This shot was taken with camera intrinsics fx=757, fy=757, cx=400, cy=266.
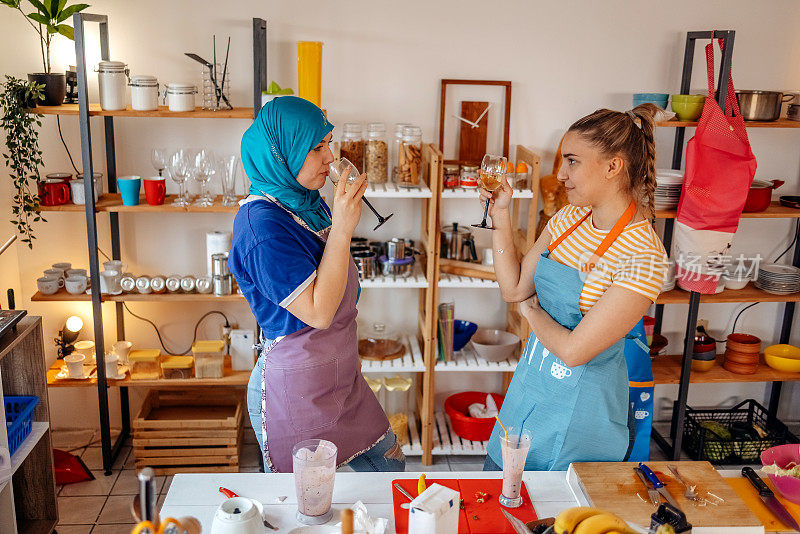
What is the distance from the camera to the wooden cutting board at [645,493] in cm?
166

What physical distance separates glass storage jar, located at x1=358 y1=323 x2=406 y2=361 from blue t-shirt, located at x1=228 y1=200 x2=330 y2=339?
1541 millimetres

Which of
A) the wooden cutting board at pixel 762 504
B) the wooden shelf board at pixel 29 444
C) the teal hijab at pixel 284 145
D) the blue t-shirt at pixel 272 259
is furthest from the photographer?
the wooden shelf board at pixel 29 444

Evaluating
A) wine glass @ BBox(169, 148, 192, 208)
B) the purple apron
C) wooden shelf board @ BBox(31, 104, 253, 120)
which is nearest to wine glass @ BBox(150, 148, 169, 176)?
wine glass @ BBox(169, 148, 192, 208)

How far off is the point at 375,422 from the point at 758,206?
2.15 meters

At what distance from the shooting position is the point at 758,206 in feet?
11.1

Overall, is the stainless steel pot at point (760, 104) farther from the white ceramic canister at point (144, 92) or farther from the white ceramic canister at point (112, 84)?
the white ceramic canister at point (112, 84)

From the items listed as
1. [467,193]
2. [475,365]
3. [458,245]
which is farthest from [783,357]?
[467,193]

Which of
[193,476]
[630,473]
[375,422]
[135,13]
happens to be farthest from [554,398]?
[135,13]

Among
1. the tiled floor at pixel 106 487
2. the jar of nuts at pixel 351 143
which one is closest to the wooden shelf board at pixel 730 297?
the tiled floor at pixel 106 487

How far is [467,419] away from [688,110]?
1701mm

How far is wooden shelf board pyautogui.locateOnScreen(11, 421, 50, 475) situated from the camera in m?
2.51

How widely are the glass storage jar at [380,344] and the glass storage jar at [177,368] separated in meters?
0.77

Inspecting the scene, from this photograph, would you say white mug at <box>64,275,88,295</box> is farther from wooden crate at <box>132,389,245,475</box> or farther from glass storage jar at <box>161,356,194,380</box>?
wooden crate at <box>132,389,245,475</box>

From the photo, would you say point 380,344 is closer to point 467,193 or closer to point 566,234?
point 467,193
